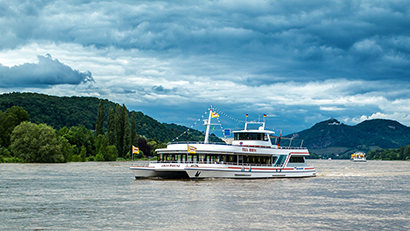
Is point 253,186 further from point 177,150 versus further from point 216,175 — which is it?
point 177,150

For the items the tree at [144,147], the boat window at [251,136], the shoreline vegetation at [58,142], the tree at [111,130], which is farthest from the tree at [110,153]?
the boat window at [251,136]

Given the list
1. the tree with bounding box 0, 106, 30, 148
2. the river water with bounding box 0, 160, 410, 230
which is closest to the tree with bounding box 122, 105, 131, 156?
the tree with bounding box 0, 106, 30, 148

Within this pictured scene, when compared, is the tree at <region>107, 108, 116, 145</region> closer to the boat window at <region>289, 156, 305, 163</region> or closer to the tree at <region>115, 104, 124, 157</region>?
the tree at <region>115, 104, 124, 157</region>

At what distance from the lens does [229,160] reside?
56.5 metres

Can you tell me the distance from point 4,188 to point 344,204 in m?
34.1

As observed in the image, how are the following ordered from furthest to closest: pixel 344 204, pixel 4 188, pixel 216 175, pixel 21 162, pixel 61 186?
pixel 21 162 → pixel 216 175 → pixel 61 186 → pixel 4 188 → pixel 344 204

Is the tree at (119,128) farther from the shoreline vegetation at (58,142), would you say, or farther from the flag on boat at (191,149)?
the flag on boat at (191,149)

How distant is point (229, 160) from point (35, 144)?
2402 inches

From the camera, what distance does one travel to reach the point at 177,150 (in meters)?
54.5

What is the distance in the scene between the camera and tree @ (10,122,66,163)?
10050 cm

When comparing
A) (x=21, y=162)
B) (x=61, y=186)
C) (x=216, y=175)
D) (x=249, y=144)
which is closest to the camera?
(x=61, y=186)

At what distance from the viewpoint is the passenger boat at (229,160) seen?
176 ft

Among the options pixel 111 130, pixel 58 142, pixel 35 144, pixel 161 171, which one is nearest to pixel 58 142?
pixel 58 142

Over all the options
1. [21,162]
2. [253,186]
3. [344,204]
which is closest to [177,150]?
[253,186]
